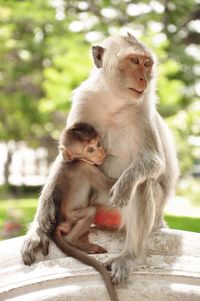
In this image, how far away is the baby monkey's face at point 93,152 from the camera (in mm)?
2996

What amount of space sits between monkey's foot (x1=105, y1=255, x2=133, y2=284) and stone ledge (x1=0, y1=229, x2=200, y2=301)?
0.13ft

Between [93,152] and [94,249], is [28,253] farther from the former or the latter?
[93,152]

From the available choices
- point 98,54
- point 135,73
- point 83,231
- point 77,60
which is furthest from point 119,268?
point 77,60

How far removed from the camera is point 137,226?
2895 mm

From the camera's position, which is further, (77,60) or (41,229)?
(77,60)

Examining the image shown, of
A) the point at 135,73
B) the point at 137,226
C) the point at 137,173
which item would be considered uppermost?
the point at 135,73

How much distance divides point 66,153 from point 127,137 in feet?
1.15

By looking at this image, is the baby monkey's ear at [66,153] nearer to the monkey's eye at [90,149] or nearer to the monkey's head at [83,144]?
the monkey's head at [83,144]

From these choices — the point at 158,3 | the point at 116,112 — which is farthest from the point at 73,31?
the point at 116,112

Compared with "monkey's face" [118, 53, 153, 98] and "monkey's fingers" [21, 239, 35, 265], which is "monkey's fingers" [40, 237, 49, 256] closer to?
"monkey's fingers" [21, 239, 35, 265]

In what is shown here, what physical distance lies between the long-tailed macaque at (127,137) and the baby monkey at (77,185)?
0.06 m

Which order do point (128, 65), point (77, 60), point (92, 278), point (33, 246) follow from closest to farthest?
point (92, 278), point (128, 65), point (33, 246), point (77, 60)

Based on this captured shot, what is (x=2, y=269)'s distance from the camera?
290 centimetres

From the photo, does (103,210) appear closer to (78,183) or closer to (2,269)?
(78,183)
